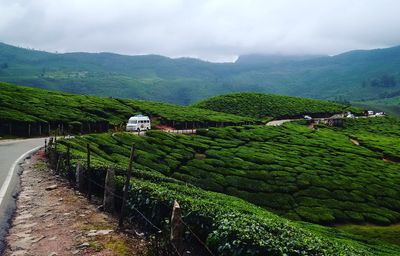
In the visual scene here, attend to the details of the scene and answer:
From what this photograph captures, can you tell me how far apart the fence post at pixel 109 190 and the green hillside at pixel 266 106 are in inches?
5521

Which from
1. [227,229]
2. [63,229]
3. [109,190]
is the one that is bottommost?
[63,229]

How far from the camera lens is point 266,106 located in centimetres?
17138

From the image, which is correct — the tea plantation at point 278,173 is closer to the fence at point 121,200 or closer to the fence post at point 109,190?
the fence at point 121,200

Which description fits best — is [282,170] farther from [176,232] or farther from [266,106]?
[266,106]

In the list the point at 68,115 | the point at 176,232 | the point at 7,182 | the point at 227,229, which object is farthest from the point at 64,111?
the point at 227,229

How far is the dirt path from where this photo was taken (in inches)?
A: 599

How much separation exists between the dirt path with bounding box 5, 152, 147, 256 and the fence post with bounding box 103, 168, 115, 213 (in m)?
0.47

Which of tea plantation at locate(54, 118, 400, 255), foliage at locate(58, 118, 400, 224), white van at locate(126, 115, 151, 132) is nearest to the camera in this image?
tea plantation at locate(54, 118, 400, 255)

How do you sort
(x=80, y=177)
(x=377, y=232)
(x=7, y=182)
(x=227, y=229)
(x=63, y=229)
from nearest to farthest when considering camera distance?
1. (x=227, y=229)
2. (x=63, y=229)
3. (x=80, y=177)
4. (x=7, y=182)
5. (x=377, y=232)

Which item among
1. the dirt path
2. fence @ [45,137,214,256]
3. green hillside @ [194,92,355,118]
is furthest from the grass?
green hillside @ [194,92,355,118]

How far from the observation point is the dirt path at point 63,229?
1521cm

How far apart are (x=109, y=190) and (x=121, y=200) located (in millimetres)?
745

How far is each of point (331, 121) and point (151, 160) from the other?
101196 mm

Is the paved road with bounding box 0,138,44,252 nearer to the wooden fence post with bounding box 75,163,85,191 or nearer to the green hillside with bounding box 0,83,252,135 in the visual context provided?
the wooden fence post with bounding box 75,163,85,191
